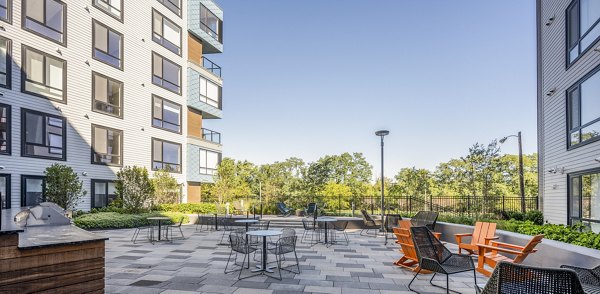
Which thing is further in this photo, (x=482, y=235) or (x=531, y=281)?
(x=482, y=235)

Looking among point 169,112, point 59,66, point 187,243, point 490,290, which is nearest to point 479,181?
point 187,243

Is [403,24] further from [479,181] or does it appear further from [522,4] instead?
[479,181]

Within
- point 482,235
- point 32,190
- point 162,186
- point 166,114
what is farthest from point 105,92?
point 482,235

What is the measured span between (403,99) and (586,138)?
13070 mm

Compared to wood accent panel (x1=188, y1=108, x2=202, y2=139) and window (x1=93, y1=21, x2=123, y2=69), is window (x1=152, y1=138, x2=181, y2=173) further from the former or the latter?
window (x1=93, y1=21, x2=123, y2=69)

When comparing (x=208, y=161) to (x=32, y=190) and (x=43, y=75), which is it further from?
(x=43, y=75)

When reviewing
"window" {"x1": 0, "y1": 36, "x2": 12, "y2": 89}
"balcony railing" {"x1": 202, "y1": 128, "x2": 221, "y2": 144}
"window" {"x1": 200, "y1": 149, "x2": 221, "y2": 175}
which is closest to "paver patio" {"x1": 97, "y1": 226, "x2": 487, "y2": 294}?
"window" {"x1": 0, "y1": 36, "x2": 12, "y2": 89}

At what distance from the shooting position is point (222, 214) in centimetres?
1756

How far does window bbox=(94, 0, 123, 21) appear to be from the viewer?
17531mm

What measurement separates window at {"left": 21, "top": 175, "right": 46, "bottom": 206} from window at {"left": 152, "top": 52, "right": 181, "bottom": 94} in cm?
840

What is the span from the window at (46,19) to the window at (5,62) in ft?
3.60

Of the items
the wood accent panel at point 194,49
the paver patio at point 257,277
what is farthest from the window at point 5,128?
the wood accent panel at point 194,49

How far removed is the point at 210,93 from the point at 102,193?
10.4 m

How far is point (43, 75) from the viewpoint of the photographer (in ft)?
48.0
